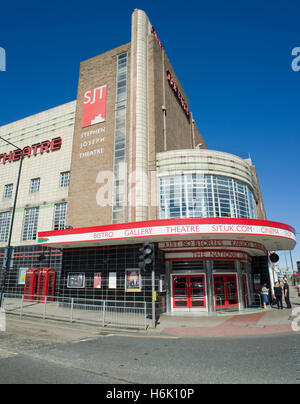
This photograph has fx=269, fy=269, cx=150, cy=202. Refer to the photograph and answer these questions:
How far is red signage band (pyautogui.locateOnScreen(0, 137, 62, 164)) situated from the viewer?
27.5 meters

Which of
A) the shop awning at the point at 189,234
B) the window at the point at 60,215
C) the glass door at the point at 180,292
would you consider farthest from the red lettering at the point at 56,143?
the glass door at the point at 180,292

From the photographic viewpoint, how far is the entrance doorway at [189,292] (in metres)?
17.6

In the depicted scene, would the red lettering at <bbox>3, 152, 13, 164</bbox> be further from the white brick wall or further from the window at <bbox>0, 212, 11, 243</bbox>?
the window at <bbox>0, 212, 11, 243</bbox>

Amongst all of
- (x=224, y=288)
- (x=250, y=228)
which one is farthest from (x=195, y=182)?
(x=224, y=288)

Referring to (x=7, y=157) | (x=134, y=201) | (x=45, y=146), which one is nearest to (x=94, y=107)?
(x=45, y=146)

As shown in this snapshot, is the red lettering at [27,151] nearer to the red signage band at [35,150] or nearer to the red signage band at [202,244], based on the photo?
the red signage band at [35,150]

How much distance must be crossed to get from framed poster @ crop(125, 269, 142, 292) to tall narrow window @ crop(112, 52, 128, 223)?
3.93m

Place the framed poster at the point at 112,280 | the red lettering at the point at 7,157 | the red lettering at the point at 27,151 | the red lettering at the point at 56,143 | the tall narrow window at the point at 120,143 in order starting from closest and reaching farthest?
1. the framed poster at the point at 112,280
2. the tall narrow window at the point at 120,143
3. the red lettering at the point at 56,143
4. the red lettering at the point at 27,151
5. the red lettering at the point at 7,157

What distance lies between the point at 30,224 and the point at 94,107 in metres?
13.1

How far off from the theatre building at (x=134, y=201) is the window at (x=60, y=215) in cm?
12

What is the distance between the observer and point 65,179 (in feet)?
86.1

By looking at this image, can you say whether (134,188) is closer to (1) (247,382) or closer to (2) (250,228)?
(2) (250,228)

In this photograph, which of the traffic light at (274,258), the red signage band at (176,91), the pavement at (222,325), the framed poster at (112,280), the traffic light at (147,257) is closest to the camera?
the pavement at (222,325)

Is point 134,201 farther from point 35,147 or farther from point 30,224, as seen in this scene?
point 35,147
